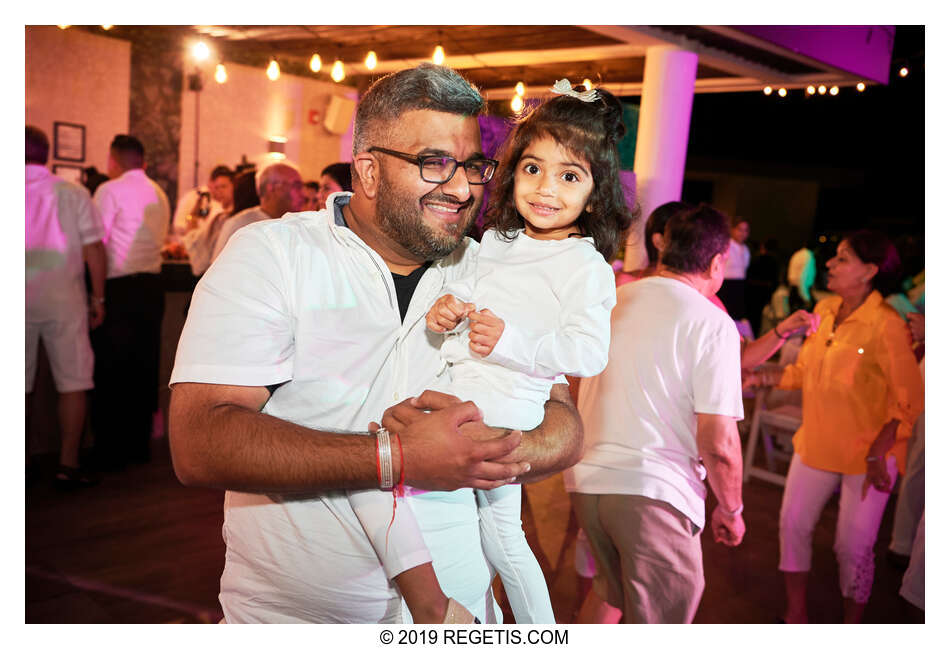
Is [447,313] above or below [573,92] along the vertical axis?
below

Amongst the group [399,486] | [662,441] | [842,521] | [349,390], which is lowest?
[842,521]

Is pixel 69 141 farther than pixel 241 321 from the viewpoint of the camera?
Yes

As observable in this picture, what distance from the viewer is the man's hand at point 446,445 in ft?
4.61

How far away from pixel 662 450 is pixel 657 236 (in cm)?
87

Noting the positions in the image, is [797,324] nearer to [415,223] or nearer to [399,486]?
[415,223]

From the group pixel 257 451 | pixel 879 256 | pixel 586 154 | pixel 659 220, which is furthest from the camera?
pixel 879 256

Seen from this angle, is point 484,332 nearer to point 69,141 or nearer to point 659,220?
point 659,220

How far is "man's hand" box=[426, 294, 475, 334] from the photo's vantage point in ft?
4.90

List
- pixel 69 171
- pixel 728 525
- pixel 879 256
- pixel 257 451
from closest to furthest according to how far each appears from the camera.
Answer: pixel 257 451 → pixel 728 525 → pixel 879 256 → pixel 69 171

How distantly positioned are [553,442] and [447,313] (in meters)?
0.35

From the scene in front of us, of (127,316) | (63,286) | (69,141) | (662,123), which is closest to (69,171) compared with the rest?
(69,141)

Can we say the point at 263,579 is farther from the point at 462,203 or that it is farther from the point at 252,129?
the point at 252,129

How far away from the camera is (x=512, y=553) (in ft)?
5.54
